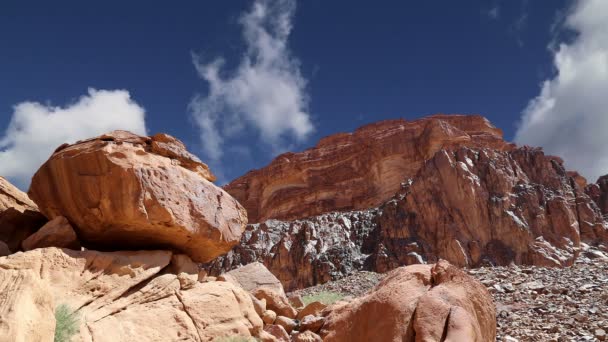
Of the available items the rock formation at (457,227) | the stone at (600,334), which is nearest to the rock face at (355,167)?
the rock formation at (457,227)

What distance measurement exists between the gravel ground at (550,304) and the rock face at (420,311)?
10.8ft

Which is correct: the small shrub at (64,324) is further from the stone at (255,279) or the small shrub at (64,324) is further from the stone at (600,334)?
the stone at (600,334)

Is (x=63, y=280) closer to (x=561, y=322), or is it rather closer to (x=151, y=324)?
(x=151, y=324)

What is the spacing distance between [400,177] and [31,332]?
6482 centimetres

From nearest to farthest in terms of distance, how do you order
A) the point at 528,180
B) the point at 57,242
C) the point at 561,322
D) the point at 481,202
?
the point at 57,242 → the point at 561,322 → the point at 481,202 → the point at 528,180

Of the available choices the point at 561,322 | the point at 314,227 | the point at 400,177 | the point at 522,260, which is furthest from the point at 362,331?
the point at 400,177

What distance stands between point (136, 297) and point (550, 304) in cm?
1101

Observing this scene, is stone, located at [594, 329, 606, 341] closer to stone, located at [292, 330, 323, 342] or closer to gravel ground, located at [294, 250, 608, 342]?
gravel ground, located at [294, 250, 608, 342]

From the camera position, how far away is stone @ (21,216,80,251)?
10.2 metres

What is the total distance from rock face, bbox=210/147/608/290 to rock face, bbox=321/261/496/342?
34.2m

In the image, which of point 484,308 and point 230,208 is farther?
point 230,208

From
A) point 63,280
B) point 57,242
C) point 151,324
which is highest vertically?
point 57,242

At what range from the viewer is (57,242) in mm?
10375

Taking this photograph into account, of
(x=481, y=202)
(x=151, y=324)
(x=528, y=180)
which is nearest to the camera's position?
(x=151, y=324)
